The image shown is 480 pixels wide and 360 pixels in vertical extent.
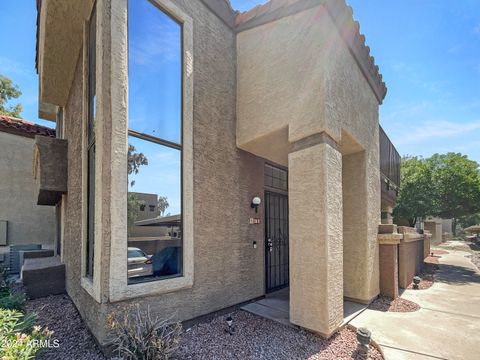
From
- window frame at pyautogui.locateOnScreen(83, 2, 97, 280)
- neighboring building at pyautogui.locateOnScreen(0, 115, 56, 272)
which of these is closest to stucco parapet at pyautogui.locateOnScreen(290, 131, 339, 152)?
window frame at pyautogui.locateOnScreen(83, 2, 97, 280)

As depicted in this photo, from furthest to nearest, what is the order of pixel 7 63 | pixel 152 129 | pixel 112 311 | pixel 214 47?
pixel 7 63
pixel 214 47
pixel 152 129
pixel 112 311

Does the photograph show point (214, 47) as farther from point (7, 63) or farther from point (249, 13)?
point (7, 63)

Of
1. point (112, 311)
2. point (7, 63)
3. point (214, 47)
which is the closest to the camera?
point (112, 311)

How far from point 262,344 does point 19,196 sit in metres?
11.1

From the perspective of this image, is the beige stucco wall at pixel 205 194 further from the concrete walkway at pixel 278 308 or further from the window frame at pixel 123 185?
the concrete walkway at pixel 278 308

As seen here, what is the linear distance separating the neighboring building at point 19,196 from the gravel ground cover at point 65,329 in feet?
17.5

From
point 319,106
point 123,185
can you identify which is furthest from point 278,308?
point 319,106

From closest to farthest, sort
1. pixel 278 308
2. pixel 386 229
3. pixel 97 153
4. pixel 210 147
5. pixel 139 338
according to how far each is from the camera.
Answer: pixel 139 338
pixel 97 153
pixel 210 147
pixel 278 308
pixel 386 229

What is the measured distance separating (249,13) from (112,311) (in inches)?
267

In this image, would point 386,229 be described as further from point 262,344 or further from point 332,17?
point 332,17

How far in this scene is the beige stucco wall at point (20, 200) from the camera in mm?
10172

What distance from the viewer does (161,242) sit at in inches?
191

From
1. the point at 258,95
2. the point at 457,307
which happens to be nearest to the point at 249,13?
the point at 258,95

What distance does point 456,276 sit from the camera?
11.4 m
